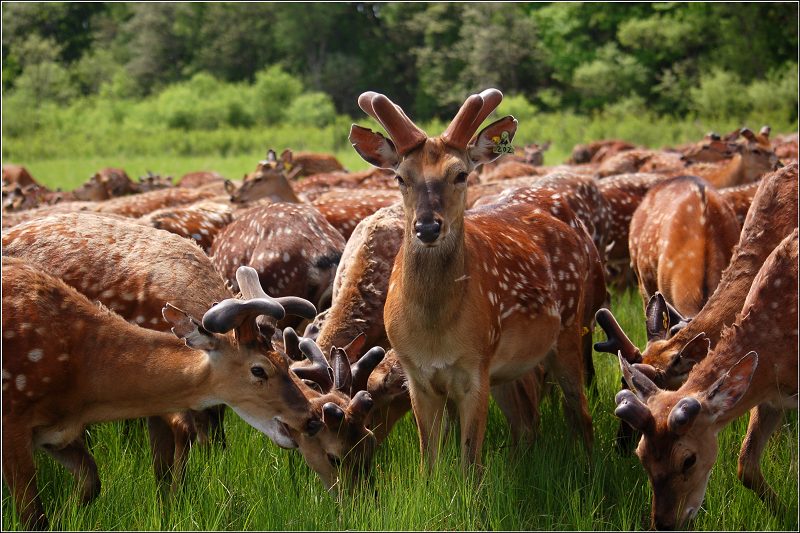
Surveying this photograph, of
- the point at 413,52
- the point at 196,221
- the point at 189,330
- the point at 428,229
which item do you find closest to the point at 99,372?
the point at 189,330

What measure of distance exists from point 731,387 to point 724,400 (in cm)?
7

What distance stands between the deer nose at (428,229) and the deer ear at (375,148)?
0.59 meters

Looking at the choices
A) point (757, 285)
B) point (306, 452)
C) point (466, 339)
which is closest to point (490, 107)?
point (466, 339)

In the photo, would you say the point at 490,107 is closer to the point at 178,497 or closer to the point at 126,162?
the point at 178,497

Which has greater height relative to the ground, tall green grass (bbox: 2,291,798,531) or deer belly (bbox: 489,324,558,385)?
deer belly (bbox: 489,324,558,385)

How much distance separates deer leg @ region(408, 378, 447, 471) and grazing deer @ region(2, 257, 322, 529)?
27.0 inches

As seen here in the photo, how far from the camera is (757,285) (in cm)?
472

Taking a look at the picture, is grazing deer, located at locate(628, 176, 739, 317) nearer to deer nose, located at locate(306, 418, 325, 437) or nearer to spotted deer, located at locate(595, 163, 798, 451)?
spotted deer, located at locate(595, 163, 798, 451)

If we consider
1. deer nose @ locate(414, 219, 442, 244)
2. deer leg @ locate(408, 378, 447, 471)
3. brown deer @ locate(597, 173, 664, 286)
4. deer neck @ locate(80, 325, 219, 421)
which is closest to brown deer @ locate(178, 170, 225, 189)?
brown deer @ locate(597, 173, 664, 286)

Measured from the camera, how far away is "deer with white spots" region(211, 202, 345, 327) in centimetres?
726

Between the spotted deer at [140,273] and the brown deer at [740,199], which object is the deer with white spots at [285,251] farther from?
the brown deer at [740,199]

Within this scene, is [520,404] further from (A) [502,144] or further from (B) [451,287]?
(A) [502,144]

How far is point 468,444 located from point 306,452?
2.73 ft

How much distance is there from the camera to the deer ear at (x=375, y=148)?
5.15m
